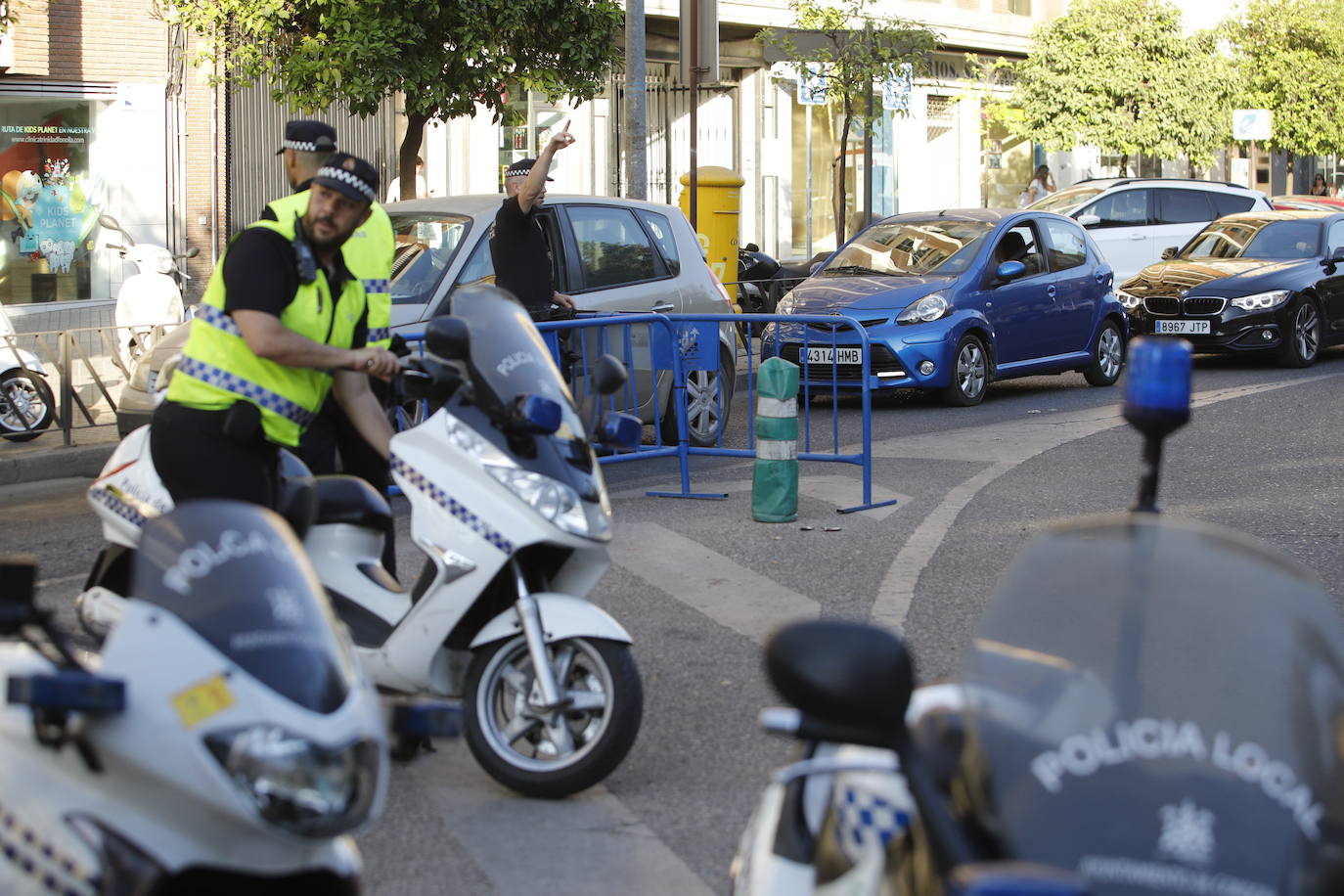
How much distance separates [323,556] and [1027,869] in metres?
3.35

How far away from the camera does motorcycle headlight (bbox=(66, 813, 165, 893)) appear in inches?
92.4

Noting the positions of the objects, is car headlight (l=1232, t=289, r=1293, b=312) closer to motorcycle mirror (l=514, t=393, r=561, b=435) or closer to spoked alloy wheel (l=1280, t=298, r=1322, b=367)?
spoked alloy wheel (l=1280, t=298, r=1322, b=367)

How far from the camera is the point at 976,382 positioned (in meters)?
13.8

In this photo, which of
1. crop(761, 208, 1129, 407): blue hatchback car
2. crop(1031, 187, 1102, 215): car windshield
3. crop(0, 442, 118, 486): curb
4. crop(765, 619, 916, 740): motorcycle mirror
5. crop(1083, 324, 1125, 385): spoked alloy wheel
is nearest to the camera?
crop(765, 619, 916, 740): motorcycle mirror

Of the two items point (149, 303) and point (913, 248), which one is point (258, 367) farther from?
Result: point (913, 248)

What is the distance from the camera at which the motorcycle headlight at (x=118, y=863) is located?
235 cm

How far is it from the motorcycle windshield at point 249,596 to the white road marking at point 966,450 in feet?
13.9

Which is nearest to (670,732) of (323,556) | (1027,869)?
(323,556)

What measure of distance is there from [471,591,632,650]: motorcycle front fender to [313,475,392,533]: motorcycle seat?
544 millimetres

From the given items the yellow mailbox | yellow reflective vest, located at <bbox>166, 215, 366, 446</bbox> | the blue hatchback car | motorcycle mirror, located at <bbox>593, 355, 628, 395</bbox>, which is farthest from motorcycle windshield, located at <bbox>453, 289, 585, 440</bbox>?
the yellow mailbox

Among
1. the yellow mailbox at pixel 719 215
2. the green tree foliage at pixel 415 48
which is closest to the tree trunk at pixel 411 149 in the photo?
the green tree foliage at pixel 415 48

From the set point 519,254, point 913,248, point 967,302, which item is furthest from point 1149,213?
point 519,254

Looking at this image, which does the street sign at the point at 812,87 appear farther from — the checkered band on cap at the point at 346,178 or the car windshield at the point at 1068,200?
the checkered band on cap at the point at 346,178

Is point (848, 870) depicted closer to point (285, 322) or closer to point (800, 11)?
point (285, 322)
